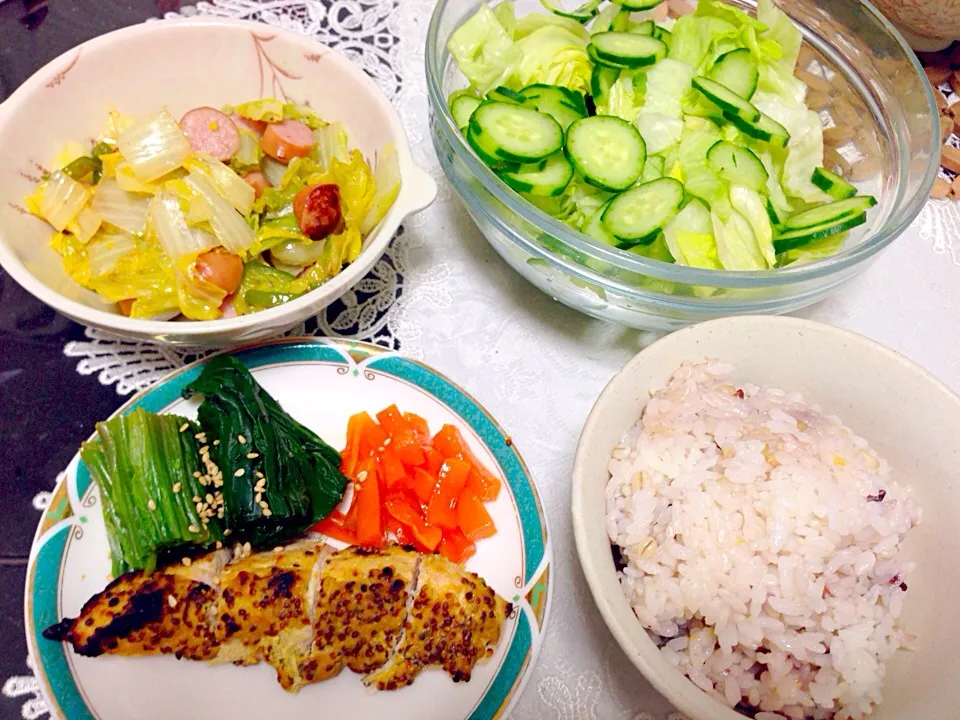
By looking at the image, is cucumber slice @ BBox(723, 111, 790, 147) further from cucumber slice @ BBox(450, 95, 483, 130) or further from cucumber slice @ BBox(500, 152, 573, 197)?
cucumber slice @ BBox(450, 95, 483, 130)

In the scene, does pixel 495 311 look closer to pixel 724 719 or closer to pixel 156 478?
pixel 156 478

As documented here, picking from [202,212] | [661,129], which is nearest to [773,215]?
[661,129]

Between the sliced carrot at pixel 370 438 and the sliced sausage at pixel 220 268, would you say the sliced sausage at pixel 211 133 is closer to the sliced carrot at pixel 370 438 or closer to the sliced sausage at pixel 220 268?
the sliced sausage at pixel 220 268

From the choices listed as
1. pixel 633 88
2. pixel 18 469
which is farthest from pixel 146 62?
pixel 633 88

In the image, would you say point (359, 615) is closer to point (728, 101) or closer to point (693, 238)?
point (693, 238)

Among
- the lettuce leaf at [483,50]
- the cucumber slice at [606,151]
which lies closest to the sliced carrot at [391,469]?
the cucumber slice at [606,151]

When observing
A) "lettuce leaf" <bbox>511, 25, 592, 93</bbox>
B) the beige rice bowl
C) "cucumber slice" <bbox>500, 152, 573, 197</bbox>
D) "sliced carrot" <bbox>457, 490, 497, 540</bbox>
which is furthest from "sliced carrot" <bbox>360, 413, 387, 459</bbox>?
"lettuce leaf" <bbox>511, 25, 592, 93</bbox>
